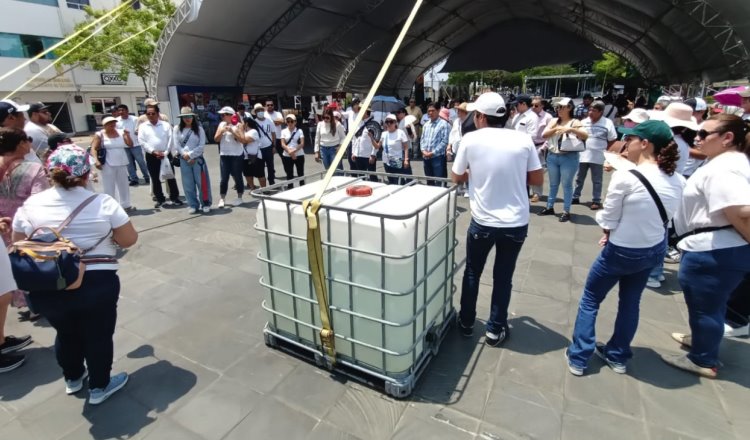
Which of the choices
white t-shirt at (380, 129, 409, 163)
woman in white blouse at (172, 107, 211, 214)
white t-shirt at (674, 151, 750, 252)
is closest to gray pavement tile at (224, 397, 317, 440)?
white t-shirt at (674, 151, 750, 252)

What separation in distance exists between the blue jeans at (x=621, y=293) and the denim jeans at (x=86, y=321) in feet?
9.94

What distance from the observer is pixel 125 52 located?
23.1m

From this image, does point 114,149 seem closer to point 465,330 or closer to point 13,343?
point 13,343

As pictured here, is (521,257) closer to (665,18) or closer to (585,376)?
(585,376)

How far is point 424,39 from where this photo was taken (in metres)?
23.8

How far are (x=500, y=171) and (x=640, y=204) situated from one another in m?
0.83

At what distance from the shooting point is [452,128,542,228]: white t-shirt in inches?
102

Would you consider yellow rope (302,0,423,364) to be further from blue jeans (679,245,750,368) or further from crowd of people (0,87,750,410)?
blue jeans (679,245,750,368)

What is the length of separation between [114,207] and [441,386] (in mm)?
2335

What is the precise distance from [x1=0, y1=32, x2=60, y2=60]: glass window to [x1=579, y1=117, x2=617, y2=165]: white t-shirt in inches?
1215

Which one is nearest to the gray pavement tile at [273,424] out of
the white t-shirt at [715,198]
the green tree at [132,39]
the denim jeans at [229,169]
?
the white t-shirt at [715,198]

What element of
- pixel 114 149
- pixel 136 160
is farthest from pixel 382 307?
pixel 136 160

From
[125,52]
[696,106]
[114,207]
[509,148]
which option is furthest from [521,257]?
[125,52]

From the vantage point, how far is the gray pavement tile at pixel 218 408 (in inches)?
91.0
